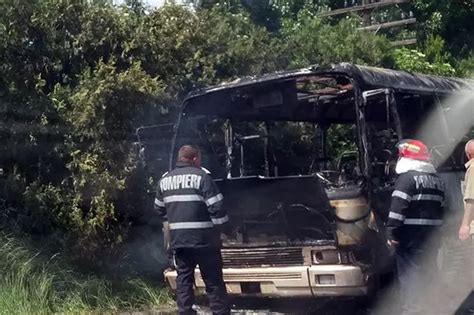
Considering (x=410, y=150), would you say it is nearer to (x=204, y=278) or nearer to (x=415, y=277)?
(x=415, y=277)

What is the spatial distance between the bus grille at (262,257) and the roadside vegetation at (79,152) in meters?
1.64

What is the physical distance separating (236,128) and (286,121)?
82 cm

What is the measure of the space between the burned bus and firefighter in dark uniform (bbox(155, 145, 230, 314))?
0.57 metres

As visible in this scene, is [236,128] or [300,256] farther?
[236,128]

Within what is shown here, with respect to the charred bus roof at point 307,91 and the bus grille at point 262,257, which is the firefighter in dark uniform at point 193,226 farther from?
the charred bus roof at point 307,91

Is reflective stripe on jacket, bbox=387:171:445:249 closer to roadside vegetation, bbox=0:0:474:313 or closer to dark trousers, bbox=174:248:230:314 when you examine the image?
dark trousers, bbox=174:248:230:314

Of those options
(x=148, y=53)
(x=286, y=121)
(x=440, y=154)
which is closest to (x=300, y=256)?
(x=440, y=154)

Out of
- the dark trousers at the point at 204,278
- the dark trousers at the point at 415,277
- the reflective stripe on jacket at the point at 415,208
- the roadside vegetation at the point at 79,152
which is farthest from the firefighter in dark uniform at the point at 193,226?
the roadside vegetation at the point at 79,152

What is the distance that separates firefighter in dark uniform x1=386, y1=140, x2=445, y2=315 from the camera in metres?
8.05

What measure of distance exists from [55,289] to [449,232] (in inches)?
166

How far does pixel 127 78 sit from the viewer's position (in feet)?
Result: 33.1

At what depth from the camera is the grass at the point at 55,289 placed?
360 inches

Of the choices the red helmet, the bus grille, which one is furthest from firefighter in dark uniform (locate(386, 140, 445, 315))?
the bus grille

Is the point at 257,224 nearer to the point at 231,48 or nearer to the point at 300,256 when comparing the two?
the point at 300,256
